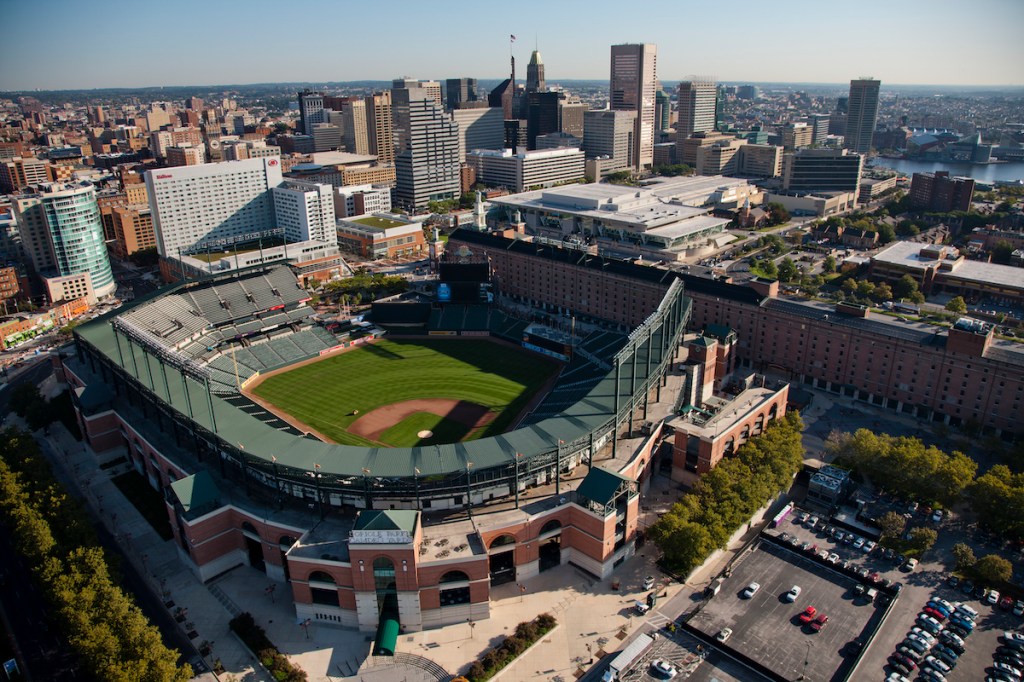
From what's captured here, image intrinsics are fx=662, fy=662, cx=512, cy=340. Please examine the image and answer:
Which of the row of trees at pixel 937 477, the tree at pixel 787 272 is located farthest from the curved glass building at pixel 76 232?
the tree at pixel 787 272

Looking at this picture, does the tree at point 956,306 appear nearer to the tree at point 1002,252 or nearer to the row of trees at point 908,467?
the tree at point 1002,252

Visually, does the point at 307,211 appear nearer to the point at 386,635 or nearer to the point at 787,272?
the point at 787,272

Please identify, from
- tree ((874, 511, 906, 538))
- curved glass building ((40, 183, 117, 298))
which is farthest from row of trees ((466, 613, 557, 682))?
curved glass building ((40, 183, 117, 298))

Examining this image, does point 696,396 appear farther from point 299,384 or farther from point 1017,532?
point 299,384

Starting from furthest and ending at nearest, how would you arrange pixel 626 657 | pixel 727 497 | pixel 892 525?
pixel 727 497
pixel 892 525
pixel 626 657

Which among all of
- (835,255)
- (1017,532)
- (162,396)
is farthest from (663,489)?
(835,255)

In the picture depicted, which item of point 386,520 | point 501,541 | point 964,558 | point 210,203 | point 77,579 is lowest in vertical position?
point 964,558

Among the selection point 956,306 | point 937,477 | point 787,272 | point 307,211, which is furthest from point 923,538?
point 307,211
